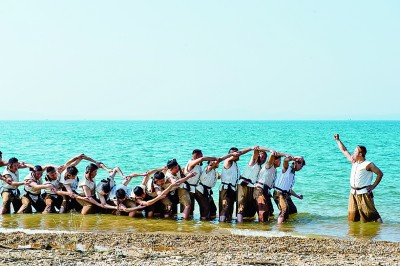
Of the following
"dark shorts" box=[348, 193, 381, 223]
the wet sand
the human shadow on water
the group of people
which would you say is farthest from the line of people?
the wet sand

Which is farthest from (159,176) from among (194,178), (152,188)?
(194,178)

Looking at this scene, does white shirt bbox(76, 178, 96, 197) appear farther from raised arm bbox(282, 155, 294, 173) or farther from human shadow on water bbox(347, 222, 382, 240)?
human shadow on water bbox(347, 222, 382, 240)

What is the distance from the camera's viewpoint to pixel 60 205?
609 inches

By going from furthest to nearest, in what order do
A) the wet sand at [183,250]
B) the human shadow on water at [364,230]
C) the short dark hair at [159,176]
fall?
the short dark hair at [159,176]
the human shadow on water at [364,230]
the wet sand at [183,250]

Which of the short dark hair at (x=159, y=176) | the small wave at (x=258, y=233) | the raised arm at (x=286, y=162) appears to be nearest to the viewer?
the small wave at (x=258, y=233)

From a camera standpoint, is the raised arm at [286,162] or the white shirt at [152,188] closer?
the raised arm at [286,162]

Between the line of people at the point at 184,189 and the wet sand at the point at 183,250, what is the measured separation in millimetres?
2283

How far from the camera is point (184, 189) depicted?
1466 centimetres

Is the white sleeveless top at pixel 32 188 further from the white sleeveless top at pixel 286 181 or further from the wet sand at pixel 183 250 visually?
the white sleeveless top at pixel 286 181

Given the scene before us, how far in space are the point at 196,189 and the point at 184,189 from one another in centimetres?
30

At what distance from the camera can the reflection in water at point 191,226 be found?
13.1 metres

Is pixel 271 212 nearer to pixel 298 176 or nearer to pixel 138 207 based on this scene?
pixel 138 207

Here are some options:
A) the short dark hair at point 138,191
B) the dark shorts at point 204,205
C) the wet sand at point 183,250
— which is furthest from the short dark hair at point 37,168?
the dark shorts at point 204,205

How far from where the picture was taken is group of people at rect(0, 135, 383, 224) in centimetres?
1420
